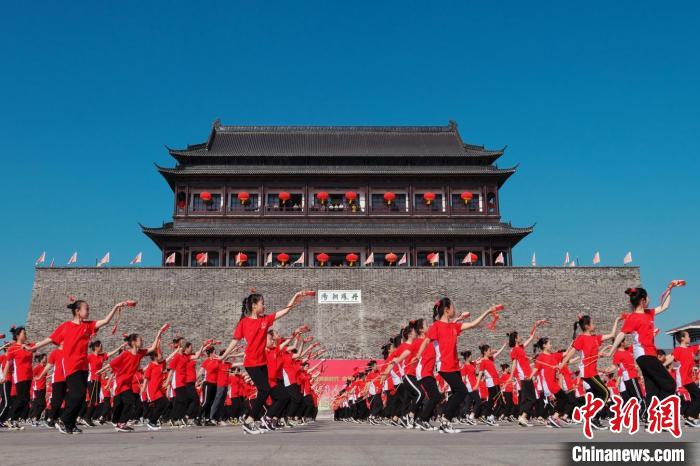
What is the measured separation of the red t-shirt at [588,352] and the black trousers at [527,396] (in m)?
1.45

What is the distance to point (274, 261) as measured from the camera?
3194cm

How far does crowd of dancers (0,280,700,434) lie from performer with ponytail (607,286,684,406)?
11 millimetres

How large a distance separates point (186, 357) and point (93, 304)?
66.3 feet

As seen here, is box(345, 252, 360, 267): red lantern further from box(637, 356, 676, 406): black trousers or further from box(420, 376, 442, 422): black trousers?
A: box(637, 356, 676, 406): black trousers

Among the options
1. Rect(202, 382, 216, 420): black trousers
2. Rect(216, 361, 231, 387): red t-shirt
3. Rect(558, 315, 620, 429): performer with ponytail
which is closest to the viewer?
Rect(558, 315, 620, 429): performer with ponytail

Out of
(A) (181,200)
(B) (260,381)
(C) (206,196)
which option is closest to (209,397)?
(B) (260,381)

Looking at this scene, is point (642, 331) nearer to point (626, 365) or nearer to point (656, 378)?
point (656, 378)

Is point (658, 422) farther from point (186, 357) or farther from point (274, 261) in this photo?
point (274, 261)

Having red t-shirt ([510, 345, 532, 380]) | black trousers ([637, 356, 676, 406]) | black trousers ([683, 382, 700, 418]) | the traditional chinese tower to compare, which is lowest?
black trousers ([683, 382, 700, 418])

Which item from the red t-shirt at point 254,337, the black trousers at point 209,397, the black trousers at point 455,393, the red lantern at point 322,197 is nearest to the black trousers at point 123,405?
the black trousers at point 209,397

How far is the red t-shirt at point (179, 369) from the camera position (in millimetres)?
10594

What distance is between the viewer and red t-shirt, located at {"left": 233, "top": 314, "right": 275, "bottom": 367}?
24.8 ft

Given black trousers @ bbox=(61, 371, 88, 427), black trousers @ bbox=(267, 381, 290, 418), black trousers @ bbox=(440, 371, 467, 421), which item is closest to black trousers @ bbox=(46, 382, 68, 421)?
black trousers @ bbox=(61, 371, 88, 427)

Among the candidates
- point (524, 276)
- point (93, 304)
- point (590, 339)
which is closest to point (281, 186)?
point (93, 304)
